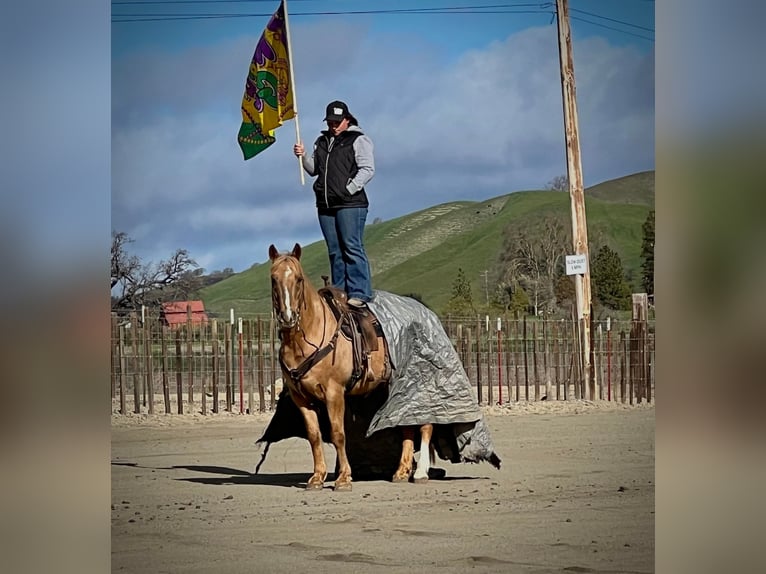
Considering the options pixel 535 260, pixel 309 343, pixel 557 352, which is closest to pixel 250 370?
pixel 557 352

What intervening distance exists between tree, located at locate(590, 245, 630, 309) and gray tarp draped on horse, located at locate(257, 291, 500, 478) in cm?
812

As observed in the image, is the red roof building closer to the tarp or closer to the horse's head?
the tarp

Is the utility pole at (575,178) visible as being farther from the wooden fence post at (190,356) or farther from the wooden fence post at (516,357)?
the wooden fence post at (190,356)

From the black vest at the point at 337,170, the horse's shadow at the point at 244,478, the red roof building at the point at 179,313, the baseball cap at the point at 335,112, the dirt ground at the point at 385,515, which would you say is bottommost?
the dirt ground at the point at 385,515

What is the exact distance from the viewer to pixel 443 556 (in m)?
7.13

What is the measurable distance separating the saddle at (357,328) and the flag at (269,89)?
105 cm

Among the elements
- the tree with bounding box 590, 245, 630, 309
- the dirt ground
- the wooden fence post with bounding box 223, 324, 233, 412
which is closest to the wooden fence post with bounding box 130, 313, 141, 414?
the wooden fence post with bounding box 223, 324, 233, 412

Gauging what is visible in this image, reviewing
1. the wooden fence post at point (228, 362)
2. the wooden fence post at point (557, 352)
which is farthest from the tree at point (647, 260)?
the wooden fence post at point (228, 362)

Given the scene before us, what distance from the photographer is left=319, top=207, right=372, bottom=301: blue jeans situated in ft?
26.7

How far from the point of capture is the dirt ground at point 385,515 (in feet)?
23.0
